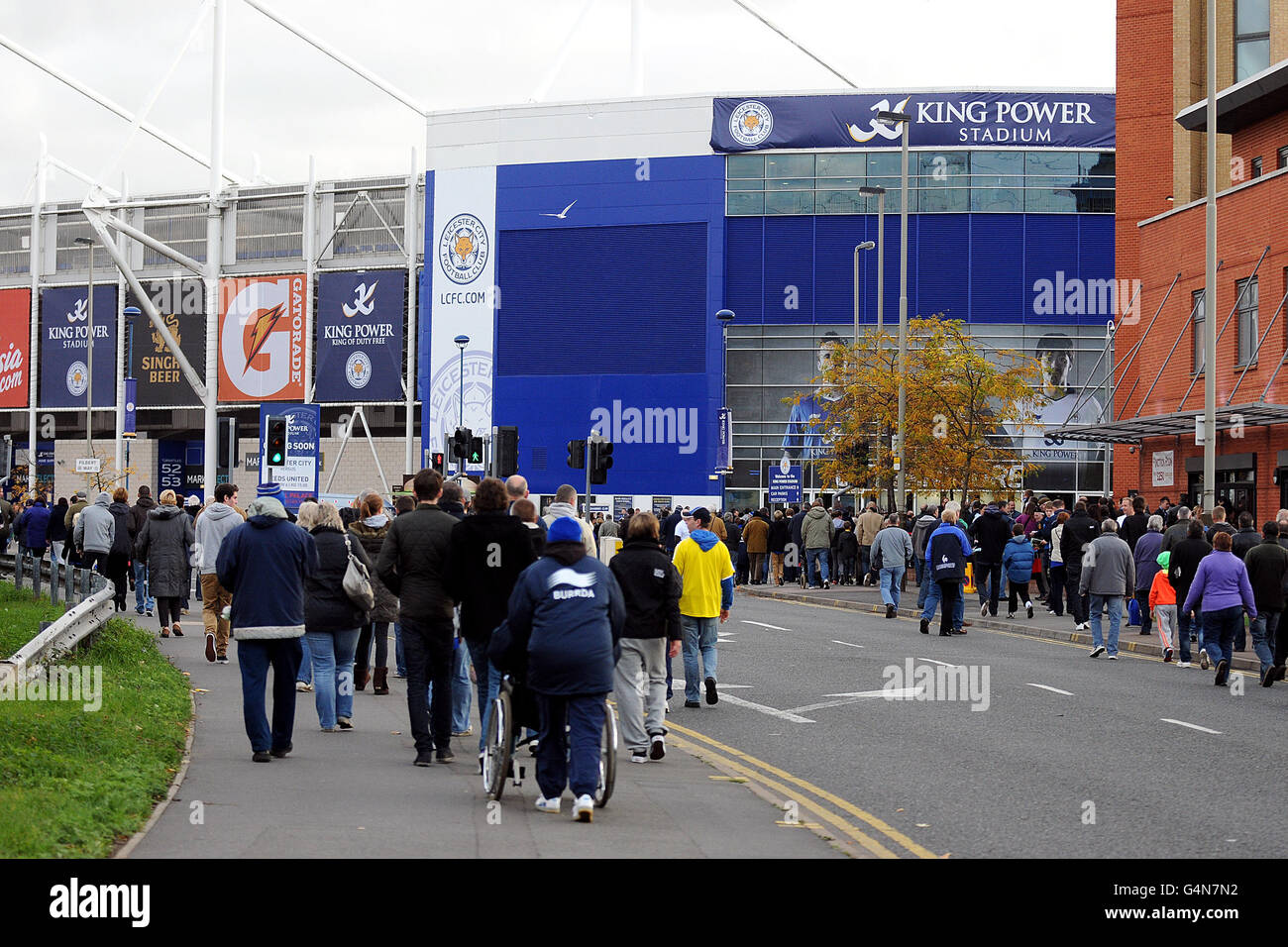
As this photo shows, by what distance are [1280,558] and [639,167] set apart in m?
54.4

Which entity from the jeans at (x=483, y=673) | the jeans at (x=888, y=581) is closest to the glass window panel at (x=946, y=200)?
the jeans at (x=888, y=581)

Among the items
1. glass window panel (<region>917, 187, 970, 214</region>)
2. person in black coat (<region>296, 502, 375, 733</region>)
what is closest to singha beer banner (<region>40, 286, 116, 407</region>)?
glass window panel (<region>917, 187, 970, 214</region>)

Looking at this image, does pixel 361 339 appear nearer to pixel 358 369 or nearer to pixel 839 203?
pixel 358 369

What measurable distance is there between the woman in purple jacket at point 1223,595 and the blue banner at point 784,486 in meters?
22.0

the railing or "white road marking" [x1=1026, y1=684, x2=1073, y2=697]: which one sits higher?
the railing

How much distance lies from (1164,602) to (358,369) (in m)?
55.1

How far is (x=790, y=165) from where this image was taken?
67.8 m

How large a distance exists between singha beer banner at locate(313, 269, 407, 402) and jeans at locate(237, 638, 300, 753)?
60.9 metres

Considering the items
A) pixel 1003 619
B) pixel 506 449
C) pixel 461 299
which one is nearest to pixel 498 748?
pixel 1003 619

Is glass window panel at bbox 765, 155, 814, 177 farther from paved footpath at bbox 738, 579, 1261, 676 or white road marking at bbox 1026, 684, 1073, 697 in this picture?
white road marking at bbox 1026, 684, 1073, 697

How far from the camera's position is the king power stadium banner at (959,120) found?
215 ft

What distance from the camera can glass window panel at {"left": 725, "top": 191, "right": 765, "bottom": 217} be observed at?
2685 inches

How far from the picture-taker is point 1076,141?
65625 mm

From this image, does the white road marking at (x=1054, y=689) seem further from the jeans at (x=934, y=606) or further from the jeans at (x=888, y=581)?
the jeans at (x=888, y=581)
